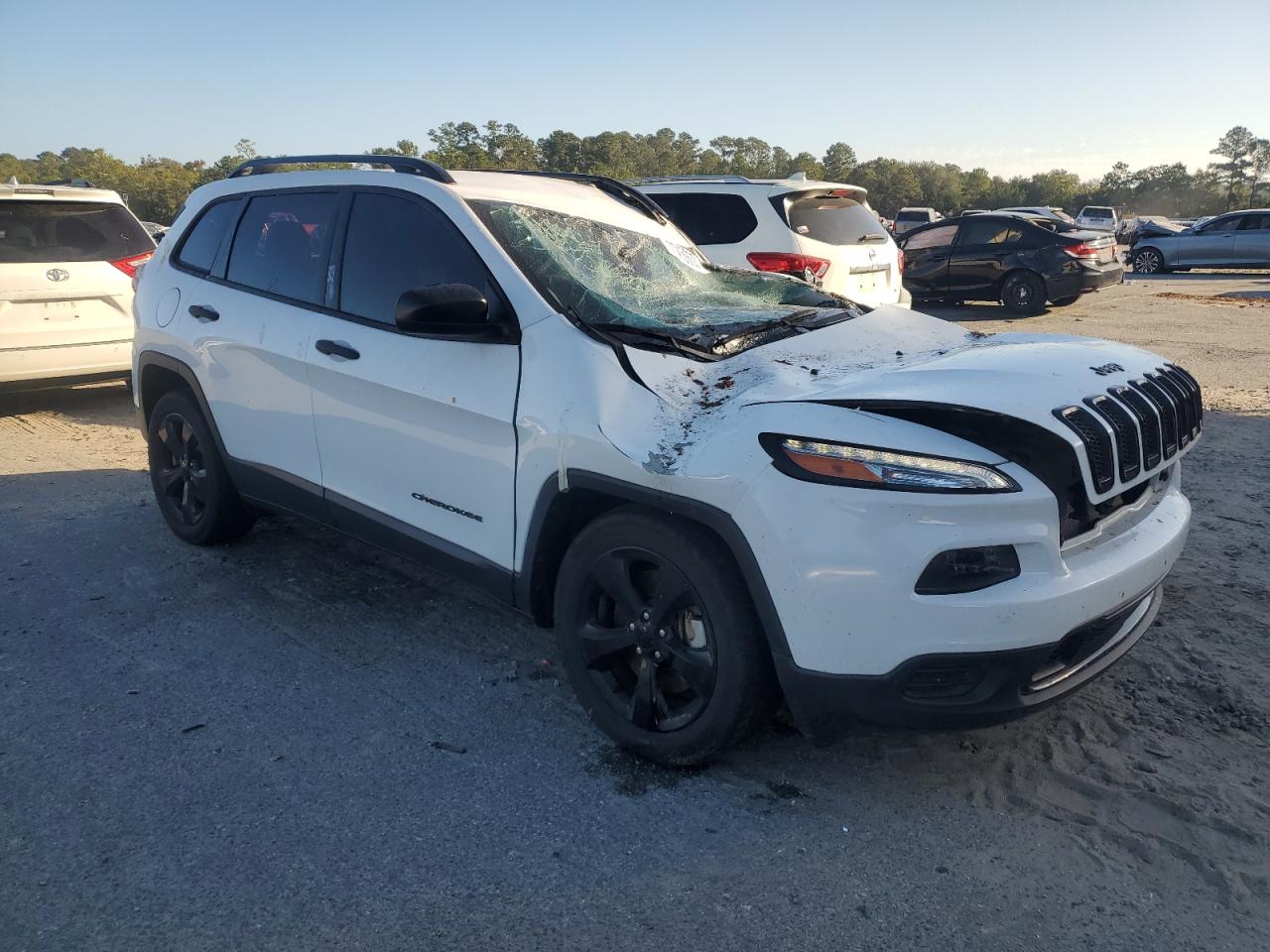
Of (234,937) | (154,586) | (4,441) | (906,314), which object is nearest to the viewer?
(234,937)

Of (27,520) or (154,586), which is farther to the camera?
(27,520)

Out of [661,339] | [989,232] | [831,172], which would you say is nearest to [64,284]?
[661,339]

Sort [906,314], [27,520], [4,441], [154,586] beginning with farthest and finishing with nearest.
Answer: [4,441] → [27,520] → [154,586] → [906,314]

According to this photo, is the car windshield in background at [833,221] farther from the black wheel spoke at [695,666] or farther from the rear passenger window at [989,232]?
the rear passenger window at [989,232]

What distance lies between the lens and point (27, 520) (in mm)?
5586

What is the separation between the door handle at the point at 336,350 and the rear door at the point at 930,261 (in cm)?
1342

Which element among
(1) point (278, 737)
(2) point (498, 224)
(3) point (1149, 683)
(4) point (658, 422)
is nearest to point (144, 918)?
(1) point (278, 737)

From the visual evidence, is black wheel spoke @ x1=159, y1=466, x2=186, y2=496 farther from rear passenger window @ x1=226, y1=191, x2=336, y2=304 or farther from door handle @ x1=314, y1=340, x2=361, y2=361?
door handle @ x1=314, y1=340, x2=361, y2=361

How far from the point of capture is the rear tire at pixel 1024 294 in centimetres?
1471

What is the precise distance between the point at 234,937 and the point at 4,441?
6588 millimetres

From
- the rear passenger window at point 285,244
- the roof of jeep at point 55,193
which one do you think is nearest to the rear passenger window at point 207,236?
the rear passenger window at point 285,244

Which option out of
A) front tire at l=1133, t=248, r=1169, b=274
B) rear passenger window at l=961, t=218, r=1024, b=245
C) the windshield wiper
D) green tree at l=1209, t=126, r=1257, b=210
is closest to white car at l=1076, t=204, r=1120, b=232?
front tire at l=1133, t=248, r=1169, b=274

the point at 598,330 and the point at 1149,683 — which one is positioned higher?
the point at 598,330

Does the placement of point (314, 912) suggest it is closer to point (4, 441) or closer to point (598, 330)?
point (598, 330)
